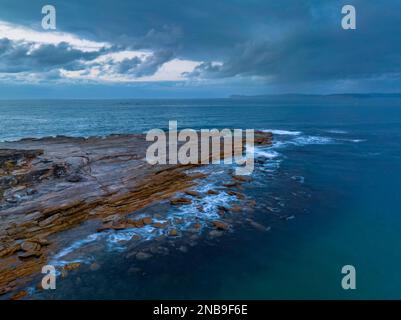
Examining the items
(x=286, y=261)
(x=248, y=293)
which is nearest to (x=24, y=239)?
(x=248, y=293)

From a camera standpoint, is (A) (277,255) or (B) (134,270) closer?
(B) (134,270)

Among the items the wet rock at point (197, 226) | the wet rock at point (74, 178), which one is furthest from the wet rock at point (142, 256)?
the wet rock at point (74, 178)

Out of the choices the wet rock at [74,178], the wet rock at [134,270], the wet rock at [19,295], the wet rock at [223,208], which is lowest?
the wet rock at [19,295]

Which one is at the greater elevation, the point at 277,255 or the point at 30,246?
the point at 30,246

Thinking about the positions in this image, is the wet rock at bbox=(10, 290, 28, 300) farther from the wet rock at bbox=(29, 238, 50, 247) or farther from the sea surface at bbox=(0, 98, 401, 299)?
the wet rock at bbox=(29, 238, 50, 247)

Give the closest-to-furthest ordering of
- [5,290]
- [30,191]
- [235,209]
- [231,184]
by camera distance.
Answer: [5,290] < [235,209] < [30,191] < [231,184]

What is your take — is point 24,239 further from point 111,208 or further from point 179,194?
point 179,194

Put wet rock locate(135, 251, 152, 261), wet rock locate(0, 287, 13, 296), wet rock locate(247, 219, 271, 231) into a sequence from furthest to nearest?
wet rock locate(247, 219, 271, 231) < wet rock locate(135, 251, 152, 261) < wet rock locate(0, 287, 13, 296)

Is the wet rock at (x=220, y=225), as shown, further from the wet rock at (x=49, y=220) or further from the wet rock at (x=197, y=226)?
the wet rock at (x=49, y=220)

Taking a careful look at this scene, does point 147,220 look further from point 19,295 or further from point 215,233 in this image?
point 19,295

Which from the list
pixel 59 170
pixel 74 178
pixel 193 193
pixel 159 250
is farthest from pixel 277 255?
pixel 59 170

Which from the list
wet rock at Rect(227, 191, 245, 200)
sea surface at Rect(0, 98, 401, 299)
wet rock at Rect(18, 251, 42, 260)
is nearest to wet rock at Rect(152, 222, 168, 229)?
sea surface at Rect(0, 98, 401, 299)

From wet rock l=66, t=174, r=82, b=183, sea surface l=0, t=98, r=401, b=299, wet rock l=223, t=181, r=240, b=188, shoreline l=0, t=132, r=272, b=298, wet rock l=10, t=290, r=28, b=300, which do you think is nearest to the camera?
wet rock l=10, t=290, r=28, b=300
